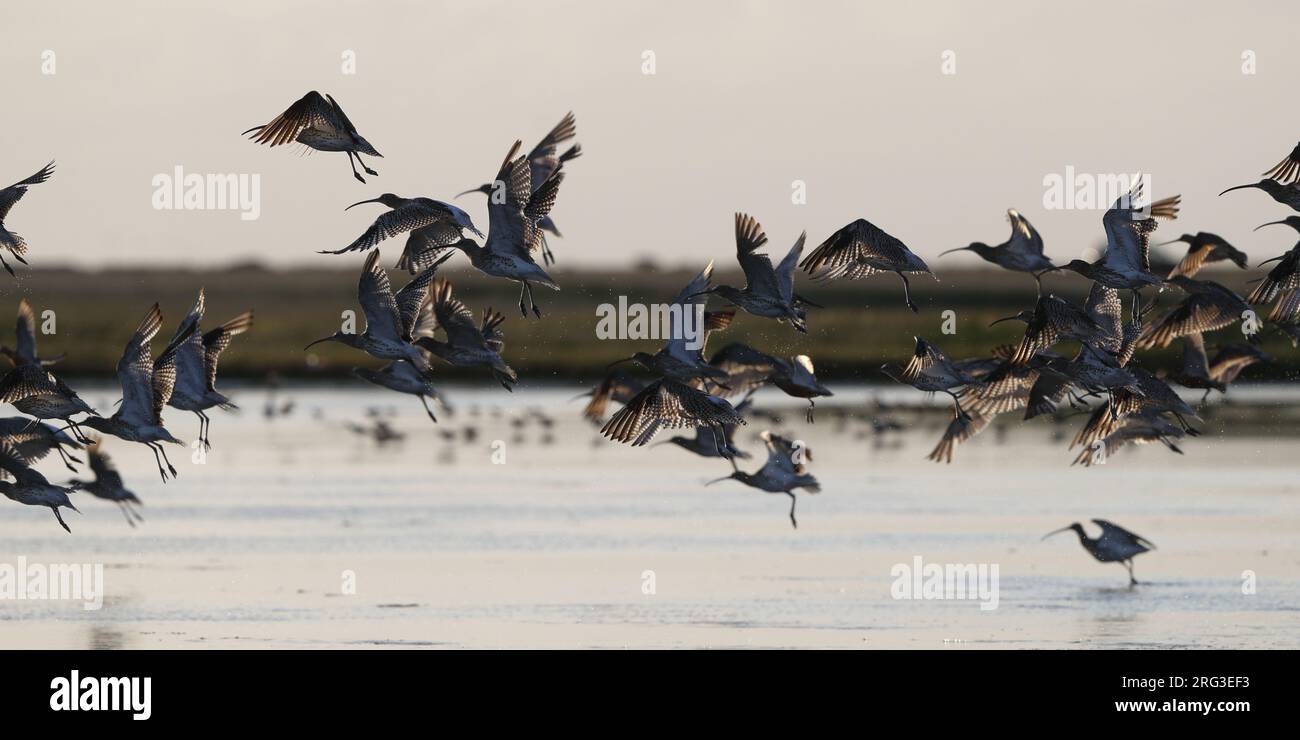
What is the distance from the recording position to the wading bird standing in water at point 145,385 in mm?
18734

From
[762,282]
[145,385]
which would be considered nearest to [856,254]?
[762,282]

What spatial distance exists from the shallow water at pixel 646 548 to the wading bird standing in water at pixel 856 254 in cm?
371

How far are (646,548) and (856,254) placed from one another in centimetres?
807

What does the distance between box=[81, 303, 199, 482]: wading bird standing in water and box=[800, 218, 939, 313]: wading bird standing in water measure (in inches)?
224

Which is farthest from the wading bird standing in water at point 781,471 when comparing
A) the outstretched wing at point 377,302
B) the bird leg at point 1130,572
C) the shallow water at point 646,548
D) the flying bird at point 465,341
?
the outstretched wing at point 377,302

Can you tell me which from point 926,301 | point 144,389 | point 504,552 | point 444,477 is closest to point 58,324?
point 926,301

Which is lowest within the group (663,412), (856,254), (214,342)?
(663,412)

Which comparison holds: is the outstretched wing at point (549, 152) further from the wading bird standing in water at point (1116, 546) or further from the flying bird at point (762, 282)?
the wading bird standing in water at point (1116, 546)

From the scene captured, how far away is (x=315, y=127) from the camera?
18.2 meters

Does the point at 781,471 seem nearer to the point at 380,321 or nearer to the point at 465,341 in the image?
the point at 465,341

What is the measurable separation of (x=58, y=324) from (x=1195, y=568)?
66451 millimetres
